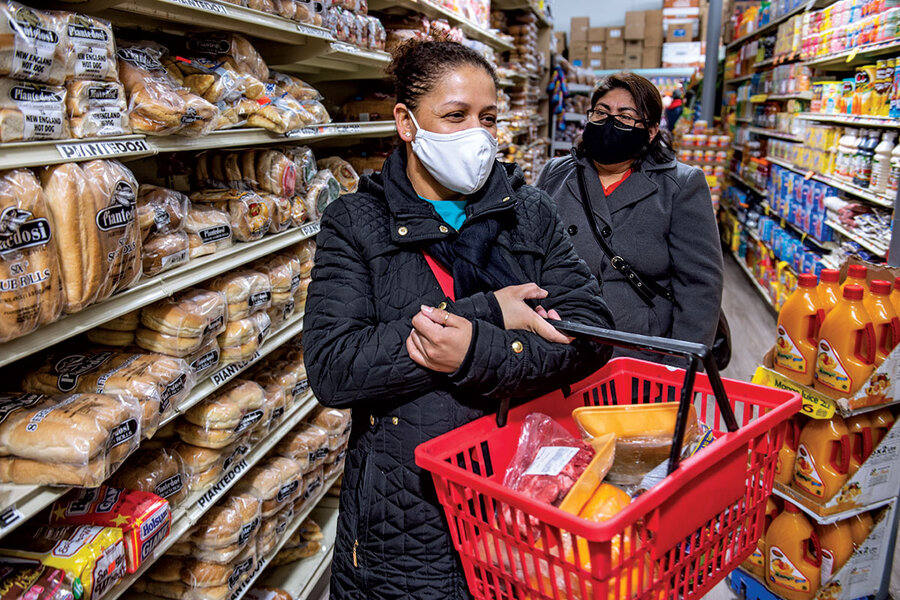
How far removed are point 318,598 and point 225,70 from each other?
2.05 m

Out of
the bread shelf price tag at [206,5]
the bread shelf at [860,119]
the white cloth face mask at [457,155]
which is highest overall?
the bread shelf price tag at [206,5]

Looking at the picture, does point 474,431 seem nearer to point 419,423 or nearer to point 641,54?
point 419,423

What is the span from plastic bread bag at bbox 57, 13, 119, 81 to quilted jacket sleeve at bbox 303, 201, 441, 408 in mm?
625

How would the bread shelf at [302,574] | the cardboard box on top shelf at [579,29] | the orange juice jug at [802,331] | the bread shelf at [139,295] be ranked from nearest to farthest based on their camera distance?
1. the bread shelf at [139,295]
2. the orange juice jug at [802,331]
3. the bread shelf at [302,574]
4. the cardboard box on top shelf at [579,29]

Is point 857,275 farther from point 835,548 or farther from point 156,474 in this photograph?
point 156,474

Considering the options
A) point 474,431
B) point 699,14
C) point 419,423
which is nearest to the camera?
point 474,431

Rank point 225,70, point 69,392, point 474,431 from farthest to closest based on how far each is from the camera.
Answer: point 225,70 < point 69,392 < point 474,431

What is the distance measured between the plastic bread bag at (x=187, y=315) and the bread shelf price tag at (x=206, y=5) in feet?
2.53

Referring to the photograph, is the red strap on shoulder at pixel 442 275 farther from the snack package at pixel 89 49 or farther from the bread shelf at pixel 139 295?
the snack package at pixel 89 49

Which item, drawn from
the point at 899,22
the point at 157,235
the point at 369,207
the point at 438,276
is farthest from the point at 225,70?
the point at 899,22

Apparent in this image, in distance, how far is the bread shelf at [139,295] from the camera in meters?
1.27

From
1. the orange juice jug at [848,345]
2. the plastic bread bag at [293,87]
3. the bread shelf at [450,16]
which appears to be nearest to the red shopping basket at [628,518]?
the orange juice jug at [848,345]

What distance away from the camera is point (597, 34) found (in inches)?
453

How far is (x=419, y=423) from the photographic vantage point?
1.33 m
